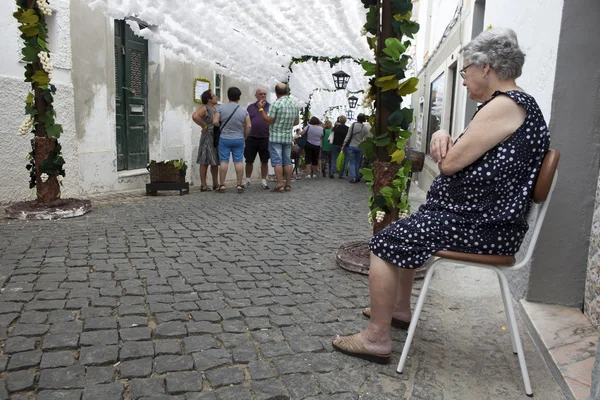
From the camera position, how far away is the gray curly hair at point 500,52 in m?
2.37

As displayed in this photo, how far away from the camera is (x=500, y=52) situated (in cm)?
237

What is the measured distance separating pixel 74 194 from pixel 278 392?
6586mm

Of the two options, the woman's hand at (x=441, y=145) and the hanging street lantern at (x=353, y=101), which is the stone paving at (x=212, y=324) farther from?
the hanging street lantern at (x=353, y=101)

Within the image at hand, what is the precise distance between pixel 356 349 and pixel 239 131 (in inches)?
265

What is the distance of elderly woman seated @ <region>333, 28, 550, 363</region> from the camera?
232cm

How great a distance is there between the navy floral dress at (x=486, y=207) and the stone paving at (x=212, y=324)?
2.12ft

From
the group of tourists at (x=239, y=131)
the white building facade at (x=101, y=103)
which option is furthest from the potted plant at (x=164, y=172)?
the white building facade at (x=101, y=103)

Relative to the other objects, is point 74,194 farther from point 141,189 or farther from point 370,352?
point 370,352

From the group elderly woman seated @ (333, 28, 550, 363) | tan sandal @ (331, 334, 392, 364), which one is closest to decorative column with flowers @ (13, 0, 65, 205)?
tan sandal @ (331, 334, 392, 364)

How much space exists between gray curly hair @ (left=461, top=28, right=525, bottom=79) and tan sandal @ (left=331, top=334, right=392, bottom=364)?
4.68 ft

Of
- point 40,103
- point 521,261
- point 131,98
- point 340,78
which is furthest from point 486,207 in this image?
point 340,78

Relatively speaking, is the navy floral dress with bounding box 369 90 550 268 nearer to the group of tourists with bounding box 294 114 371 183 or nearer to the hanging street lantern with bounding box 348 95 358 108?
the group of tourists with bounding box 294 114 371 183

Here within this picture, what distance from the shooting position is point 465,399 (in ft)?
7.88

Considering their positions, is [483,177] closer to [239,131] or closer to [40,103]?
[40,103]
